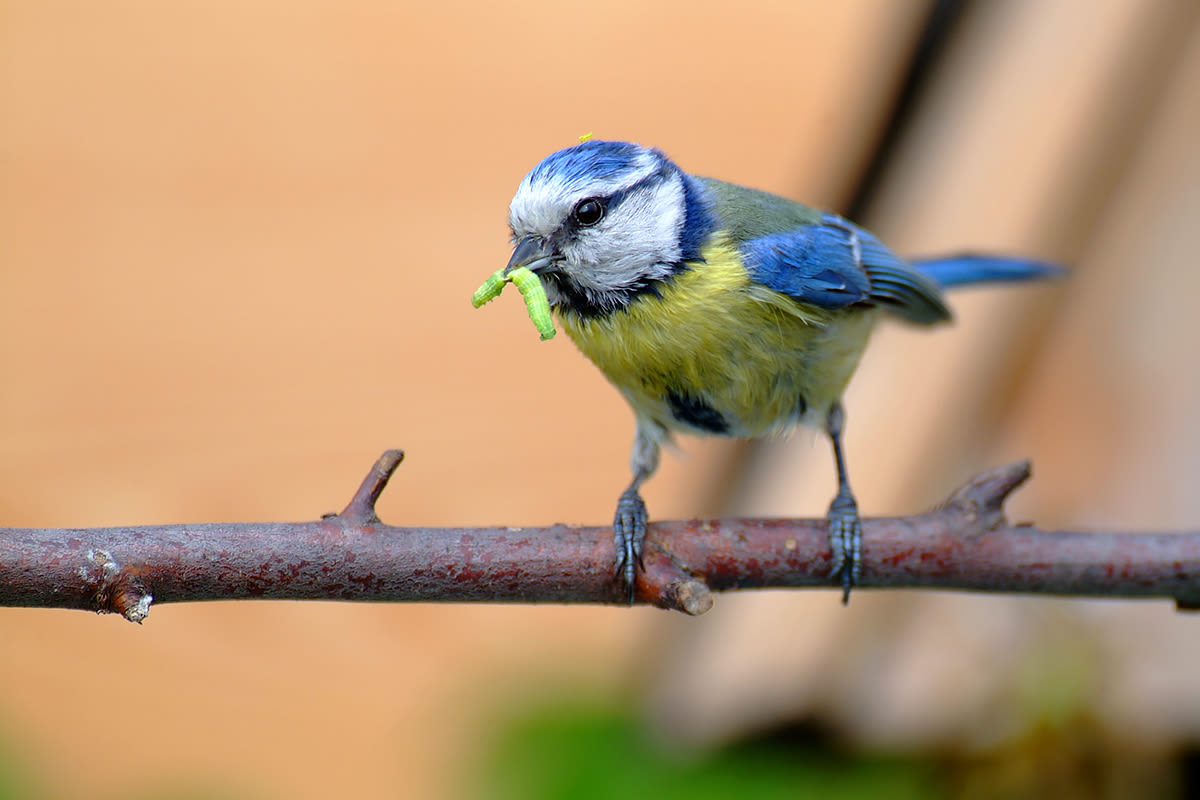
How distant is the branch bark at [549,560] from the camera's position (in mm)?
908

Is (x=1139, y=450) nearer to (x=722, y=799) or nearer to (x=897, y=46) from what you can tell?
(x=897, y=46)

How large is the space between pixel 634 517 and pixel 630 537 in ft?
0.26

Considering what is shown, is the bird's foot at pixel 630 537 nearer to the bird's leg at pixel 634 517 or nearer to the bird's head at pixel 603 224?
the bird's leg at pixel 634 517

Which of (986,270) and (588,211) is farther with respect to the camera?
(986,270)

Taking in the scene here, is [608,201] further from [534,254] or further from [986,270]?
[986,270]

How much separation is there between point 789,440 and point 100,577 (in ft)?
3.35

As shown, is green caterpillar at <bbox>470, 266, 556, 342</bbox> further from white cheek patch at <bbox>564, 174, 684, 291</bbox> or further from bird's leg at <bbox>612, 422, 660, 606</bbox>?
bird's leg at <bbox>612, 422, 660, 606</bbox>

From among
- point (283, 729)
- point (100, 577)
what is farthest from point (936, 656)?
point (100, 577)

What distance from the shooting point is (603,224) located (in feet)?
3.67

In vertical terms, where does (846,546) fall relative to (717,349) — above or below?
below

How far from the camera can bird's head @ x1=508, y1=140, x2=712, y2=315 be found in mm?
1064

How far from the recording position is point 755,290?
47.2 inches

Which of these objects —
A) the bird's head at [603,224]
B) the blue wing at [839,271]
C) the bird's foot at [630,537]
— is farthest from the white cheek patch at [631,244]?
the bird's foot at [630,537]

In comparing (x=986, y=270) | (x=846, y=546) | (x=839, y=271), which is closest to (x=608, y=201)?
(x=839, y=271)
